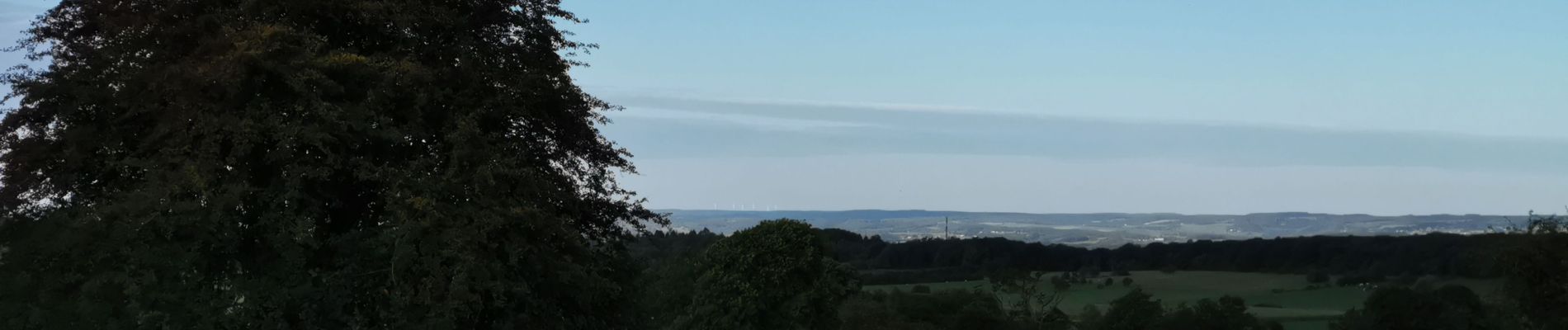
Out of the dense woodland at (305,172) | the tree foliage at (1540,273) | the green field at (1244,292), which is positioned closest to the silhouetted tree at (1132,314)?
the green field at (1244,292)

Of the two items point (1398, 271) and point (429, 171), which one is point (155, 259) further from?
point (1398, 271)

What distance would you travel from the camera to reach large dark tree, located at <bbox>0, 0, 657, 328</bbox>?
22703 mm

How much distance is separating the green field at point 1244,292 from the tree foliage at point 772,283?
56.2m

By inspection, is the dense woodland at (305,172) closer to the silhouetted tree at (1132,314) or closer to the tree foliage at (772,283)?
the tree foliage at (772,283)

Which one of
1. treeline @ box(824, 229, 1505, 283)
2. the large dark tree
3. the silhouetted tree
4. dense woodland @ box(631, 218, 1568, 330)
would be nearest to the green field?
dense woodland @ box(631, 218, 1568, 330)

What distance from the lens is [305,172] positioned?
2303cm

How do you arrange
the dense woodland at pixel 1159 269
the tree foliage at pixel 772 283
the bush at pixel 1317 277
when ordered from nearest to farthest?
the tree foliage at pixel 772 283 < the dense woodland at pixel 1159 269 < the bush at pixel 1317 277

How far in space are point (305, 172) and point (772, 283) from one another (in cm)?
2191

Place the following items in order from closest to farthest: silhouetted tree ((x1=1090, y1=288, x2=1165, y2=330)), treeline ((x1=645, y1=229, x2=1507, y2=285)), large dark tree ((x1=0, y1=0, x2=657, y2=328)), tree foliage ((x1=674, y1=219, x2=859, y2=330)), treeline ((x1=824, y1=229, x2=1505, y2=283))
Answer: large dark tree ((x1=0, y1=0, x2=657, y2=328)) < tree foliage ((x1=674, y1=219, x2=859, y2=330)) < silhouetted tree ((x1=1090, y1=288, x2=1165, y2=330)) < treeline ((x1=645, y1=229, x2=1507, y2=285)) < treeline ((x1=824, y1=229, x2=1505, y2=283))

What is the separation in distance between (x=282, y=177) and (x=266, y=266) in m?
1.44

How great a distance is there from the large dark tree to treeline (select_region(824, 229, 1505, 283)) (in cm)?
9861

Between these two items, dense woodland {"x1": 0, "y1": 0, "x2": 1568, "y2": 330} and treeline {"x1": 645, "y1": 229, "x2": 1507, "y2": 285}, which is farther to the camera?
treeline {"x1": 645, "y1": 229, "x2": 1507, "y2": 285}

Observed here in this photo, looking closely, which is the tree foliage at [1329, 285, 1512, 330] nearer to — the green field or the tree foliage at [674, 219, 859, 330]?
the green field

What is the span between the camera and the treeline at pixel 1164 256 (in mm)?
130125
